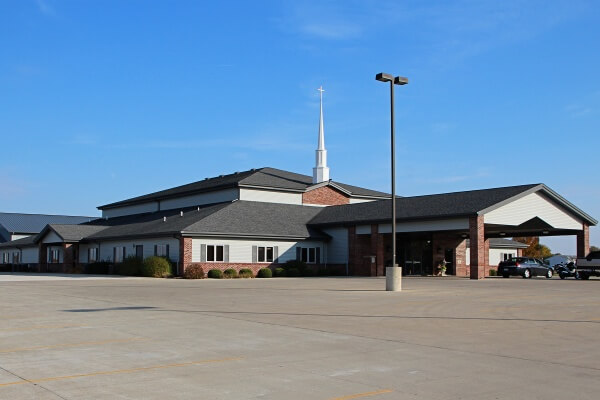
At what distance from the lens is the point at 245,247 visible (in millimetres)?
44375

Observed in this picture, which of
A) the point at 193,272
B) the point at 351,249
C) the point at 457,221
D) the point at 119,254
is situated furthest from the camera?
the point at 119,254

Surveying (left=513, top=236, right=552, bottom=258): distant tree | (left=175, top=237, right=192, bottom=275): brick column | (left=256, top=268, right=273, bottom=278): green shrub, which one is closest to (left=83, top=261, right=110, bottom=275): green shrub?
(left=175, top=237, right=192, bottom=275): brick column

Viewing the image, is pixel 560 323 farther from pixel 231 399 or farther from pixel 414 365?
pixel 231 399

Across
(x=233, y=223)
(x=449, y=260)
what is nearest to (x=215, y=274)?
(x=233, y=223)

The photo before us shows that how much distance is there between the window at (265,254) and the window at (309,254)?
2.50 metres

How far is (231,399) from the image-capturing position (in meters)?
7.22

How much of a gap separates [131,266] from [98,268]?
22.6 feet

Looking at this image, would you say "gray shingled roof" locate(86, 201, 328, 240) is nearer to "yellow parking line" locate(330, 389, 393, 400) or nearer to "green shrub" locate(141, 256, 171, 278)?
"green shrub" locate(141, 256, 171, 278)

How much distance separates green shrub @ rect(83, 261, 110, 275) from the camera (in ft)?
162

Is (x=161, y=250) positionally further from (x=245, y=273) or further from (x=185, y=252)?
(x=245, y=273)

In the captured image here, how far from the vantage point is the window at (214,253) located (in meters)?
42.6

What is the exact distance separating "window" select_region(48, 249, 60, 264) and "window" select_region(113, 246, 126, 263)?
8.95 m

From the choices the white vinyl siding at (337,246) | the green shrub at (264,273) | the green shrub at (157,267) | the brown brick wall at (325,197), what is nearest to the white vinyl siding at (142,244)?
the green shrub at (157,267)

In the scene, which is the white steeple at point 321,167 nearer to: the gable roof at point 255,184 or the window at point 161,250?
the gable roof at point 255,184
